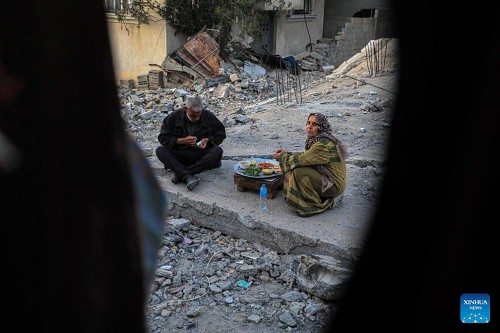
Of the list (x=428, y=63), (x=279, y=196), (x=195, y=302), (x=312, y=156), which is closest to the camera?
(x=428, y=63)

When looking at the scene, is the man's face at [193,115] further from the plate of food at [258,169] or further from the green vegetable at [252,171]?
the green vegetable at [252,171]

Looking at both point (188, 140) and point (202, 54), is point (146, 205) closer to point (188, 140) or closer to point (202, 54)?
point (188, 140)

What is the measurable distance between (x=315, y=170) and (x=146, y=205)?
4.22m

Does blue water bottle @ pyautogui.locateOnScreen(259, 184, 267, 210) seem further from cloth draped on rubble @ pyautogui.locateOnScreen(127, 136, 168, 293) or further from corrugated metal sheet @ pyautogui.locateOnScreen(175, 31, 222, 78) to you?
corrugated metal sheet @ pyautogui.locateOnScreen(175, 31, 222, 78)

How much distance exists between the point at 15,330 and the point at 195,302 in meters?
3.43

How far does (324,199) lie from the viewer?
18.1 feet

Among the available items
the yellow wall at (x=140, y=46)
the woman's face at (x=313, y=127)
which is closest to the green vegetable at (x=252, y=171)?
the woman's face at (x=313, y=127)

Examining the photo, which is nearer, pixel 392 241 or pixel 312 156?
pixel 392 241

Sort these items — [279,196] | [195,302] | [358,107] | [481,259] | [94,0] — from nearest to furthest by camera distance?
1. [94,0]
2. [481,259]
3. [195,302]
4. [279,196]
5. [358,107]

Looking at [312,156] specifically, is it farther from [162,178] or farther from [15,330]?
[15,330]

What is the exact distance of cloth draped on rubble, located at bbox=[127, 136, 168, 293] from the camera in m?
1.19

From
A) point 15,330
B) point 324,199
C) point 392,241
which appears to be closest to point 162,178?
point 324,199

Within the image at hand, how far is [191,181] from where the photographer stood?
6066 millimetres

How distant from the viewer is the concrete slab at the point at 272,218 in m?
4.94
